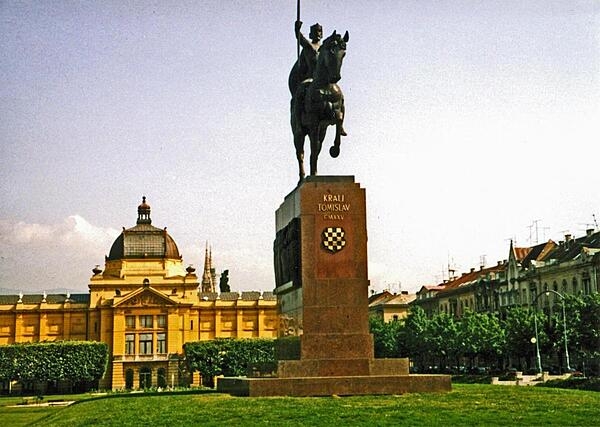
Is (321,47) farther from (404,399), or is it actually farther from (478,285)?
(478,285)

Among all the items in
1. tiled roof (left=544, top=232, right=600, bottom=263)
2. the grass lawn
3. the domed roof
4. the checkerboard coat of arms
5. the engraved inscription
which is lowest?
the grass lawn

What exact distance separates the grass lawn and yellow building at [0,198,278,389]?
78.1 m

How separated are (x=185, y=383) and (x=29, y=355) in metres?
17.6

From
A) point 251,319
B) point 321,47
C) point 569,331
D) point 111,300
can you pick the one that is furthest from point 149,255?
point 321,47

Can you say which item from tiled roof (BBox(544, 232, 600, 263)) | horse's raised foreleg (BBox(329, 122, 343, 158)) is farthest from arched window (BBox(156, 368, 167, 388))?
horse's raised foreleg (BBox(329, 122, 343, 158))

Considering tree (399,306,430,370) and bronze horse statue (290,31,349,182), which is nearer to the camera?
bronze horse statue (290,31,349,182)

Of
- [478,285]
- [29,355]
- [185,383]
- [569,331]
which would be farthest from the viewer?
[478,285]

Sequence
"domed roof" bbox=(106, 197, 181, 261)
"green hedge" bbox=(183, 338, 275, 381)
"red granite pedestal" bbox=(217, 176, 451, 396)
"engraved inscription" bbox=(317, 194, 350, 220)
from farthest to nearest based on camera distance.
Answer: "domed roof" bbox=(106, 197, 181, 261)
"green hedge" bbox=(183, 338, 275, 381)
"engraved inscription" bbox=(317, 194, 350, 220)
"red granite pedestal" bbox=(217, 176, 451, 396)

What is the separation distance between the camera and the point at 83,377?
88.1 m

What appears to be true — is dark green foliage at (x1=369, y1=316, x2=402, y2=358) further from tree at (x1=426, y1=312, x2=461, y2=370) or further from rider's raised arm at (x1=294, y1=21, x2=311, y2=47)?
rider's raised arm at (x1=294, y1=21, x2=311, y2=47)

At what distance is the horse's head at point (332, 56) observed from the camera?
888 inches

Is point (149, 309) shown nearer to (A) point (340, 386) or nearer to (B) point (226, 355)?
(B) point (226, 355)

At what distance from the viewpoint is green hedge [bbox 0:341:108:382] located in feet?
281

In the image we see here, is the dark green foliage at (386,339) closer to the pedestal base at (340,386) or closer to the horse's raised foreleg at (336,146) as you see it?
the horse's raised foreleg at (336,146)
